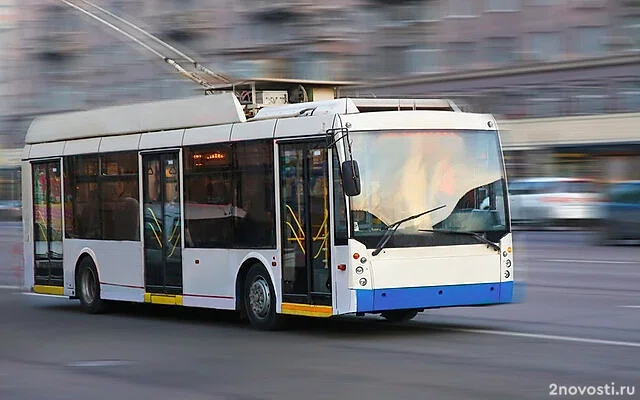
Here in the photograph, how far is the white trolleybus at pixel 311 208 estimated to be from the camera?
42.9 feet

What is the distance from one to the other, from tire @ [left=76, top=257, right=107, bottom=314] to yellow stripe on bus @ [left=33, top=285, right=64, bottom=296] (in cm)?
56

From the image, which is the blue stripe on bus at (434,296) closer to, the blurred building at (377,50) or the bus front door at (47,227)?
the bus front door at (47,227)

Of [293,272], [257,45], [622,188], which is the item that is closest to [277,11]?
[257,45]

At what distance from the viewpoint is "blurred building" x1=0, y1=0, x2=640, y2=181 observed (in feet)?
174

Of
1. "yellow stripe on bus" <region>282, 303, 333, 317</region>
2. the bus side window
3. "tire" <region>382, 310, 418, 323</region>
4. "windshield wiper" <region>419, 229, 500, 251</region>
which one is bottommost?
"tire" <region>382, 310, 418, 323</region>

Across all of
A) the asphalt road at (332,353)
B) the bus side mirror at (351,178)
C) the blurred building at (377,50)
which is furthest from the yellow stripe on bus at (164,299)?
the blurred building at (377,50)

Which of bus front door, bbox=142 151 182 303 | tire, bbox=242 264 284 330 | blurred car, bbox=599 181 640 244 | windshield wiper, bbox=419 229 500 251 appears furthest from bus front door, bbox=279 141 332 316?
blurred car, bbox=599 181 640 244

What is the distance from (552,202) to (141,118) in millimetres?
28542

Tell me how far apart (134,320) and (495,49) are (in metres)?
41.6

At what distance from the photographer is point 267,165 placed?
14211 millimetres

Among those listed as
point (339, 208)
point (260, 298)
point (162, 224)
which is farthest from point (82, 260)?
point (339, 208)

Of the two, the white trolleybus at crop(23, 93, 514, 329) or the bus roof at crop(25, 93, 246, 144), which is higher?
the bus roof at crop(25, 93, 246, 144)

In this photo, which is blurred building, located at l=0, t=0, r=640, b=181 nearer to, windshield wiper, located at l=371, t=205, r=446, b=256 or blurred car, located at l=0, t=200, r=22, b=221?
blurred car, located at l=0, t=200, r=22, b=221

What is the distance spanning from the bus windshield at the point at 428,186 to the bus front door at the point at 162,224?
134 inches
